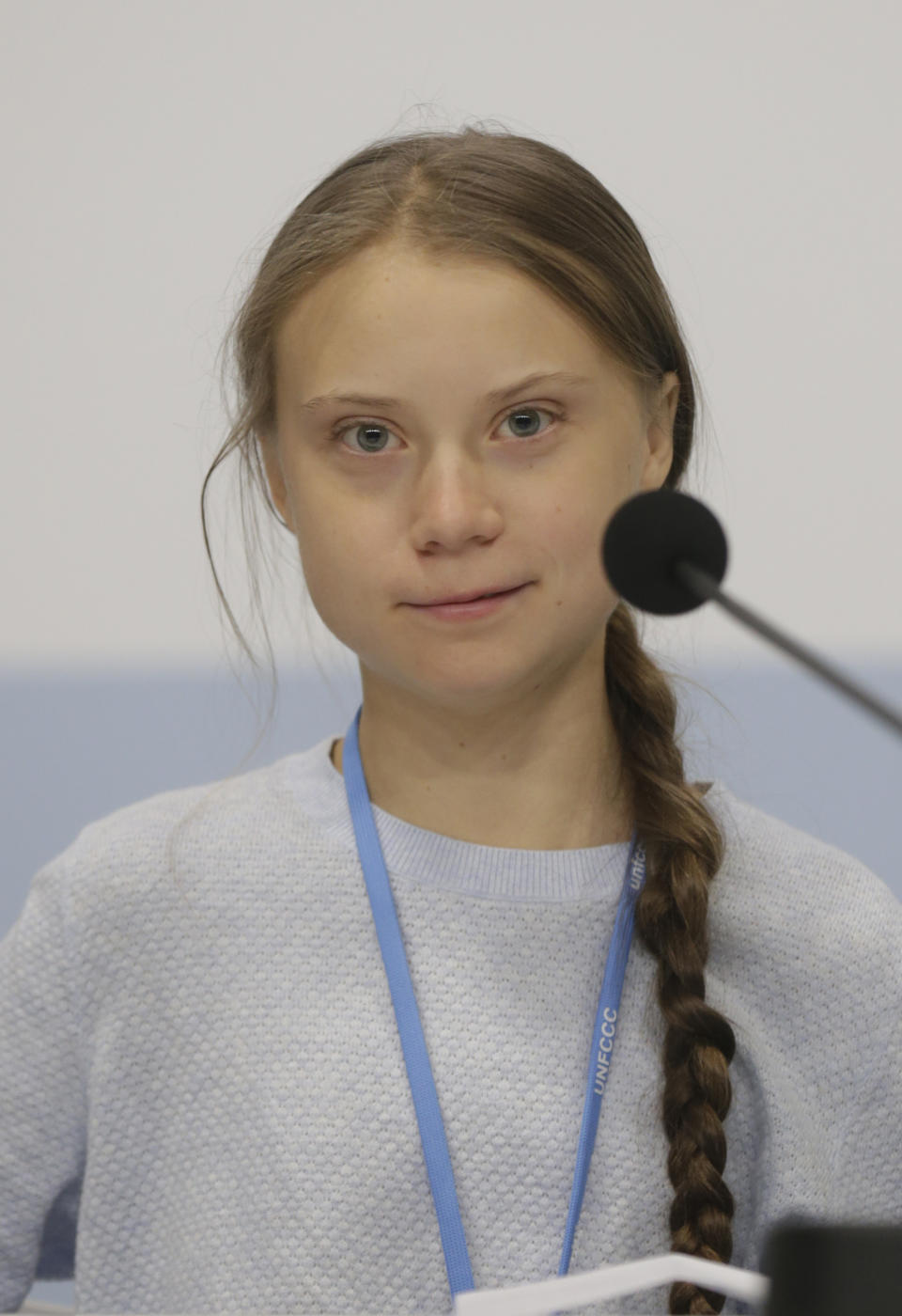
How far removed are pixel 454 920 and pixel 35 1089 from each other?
0.26 meters

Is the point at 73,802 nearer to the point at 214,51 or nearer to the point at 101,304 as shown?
the point at 101,304

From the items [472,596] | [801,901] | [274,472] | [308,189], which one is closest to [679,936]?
[801,901]

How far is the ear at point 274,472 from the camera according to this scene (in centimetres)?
93

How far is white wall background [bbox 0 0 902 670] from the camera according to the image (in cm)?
125

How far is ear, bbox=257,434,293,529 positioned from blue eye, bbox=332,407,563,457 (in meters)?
0.09

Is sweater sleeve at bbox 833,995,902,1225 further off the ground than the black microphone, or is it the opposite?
the black microphone

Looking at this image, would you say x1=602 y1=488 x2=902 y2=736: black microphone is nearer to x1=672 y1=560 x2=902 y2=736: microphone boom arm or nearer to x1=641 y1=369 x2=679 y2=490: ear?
x1=672 y1=560 x2=902 y2=736: microphone boom arm

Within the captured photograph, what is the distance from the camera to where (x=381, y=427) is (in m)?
0.83

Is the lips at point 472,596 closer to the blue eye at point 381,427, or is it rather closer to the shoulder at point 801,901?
the blue eye at point 381,427

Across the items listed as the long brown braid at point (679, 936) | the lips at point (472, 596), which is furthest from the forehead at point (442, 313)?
the long brown braid at point (679, 936)

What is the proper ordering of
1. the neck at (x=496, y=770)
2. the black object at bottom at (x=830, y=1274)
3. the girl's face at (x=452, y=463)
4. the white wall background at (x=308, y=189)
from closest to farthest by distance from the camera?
the black object at bottom at (x=830, y=1274) < the girl's face at (x=452, y=463) < the neck at (x=496, y=770) < the white wall background at (x=308, y=189)

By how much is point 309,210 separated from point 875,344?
21.4 inches

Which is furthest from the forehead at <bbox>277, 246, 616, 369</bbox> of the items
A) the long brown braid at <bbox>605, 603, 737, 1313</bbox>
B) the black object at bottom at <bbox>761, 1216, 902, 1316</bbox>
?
the black object at bottom at <bbox>761, 1216, 902, 1316</bbox>

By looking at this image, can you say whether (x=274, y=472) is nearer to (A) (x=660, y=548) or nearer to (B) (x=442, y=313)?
(B) (x=442, y=313)
